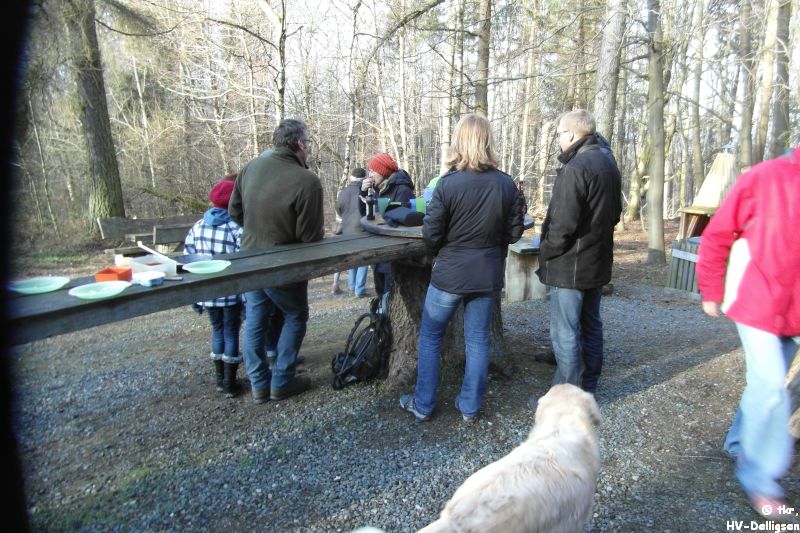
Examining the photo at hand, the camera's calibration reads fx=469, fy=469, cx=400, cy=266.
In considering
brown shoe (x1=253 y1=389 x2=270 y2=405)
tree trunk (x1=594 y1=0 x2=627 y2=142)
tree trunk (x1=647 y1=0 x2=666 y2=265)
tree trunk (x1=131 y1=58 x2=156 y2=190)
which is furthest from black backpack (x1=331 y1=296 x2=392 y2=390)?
tree trunk (x1=131 y1=58 x2=156 y2=190)

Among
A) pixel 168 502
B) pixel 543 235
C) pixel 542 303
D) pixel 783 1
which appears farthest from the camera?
pixel 783 1

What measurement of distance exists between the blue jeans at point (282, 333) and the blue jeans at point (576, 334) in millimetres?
1856

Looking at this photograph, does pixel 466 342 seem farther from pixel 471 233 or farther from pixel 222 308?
pixel 222 308

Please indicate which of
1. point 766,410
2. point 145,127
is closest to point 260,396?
point 766,410

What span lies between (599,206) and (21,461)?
4088mm

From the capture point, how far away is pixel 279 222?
3.47m

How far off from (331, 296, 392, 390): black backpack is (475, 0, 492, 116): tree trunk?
7040 millimetres

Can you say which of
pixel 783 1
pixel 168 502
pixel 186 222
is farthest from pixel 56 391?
pixel 783 1

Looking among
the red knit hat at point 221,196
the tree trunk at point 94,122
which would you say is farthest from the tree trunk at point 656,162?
the tree trunk at point 94,122

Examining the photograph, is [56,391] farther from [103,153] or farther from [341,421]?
[103,153]

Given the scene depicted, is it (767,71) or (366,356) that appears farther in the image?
(767,71)

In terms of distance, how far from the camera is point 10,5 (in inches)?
104

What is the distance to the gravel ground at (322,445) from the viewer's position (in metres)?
2.47

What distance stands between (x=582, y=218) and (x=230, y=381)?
9.82 feet
